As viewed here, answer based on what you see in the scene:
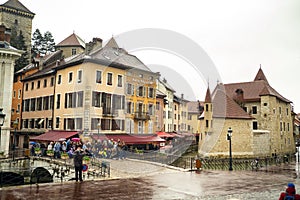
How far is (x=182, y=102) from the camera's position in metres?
58.1

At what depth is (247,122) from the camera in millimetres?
41625

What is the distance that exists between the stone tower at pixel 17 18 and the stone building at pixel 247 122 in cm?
4569

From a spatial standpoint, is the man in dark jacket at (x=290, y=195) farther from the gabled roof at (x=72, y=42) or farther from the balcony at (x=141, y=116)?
the gabled roof at (x=72, y=42)

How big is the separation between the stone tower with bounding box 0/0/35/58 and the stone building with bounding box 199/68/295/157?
45.7 metres

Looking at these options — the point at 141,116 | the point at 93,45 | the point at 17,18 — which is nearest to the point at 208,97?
the point at 141,116

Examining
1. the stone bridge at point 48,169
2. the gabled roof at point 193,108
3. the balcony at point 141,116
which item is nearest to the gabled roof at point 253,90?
the gabled roof at point 193,108

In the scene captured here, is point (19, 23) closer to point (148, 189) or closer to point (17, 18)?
point (17, 18)

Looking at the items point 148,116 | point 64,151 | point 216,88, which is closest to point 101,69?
point 148,116

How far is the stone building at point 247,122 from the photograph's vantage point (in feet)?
133

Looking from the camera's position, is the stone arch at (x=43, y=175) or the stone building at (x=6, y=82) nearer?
A: the stone arch at (x=43, y=175)

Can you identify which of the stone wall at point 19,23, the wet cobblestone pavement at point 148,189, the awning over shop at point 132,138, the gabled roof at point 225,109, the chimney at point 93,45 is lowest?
the wet cobblestone pavement at point 148,189

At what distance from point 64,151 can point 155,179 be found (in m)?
8.60

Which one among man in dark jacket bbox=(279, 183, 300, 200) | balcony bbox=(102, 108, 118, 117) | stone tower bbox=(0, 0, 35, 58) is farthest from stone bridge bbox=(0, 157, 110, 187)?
stone tower bbox=(0, 0, 35, 58)

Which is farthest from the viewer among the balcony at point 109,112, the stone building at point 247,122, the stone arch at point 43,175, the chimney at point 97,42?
the stone building at point 247,122
